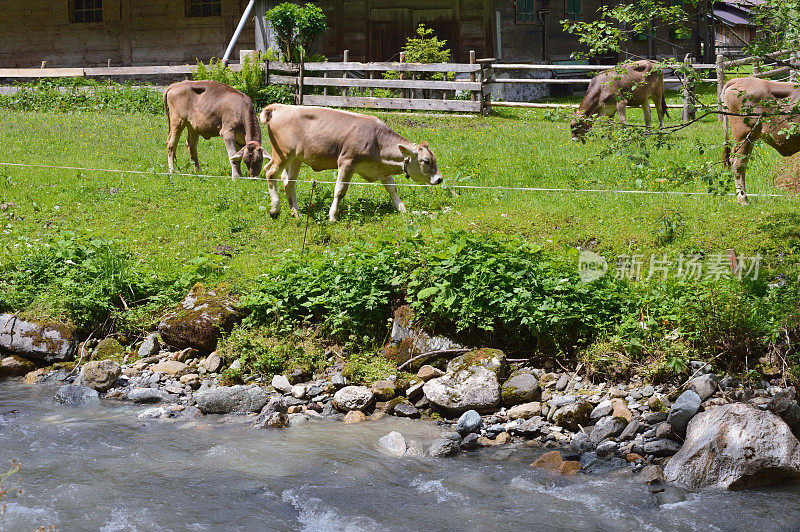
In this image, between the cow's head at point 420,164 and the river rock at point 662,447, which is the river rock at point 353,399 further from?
the cow's head at point 420,164

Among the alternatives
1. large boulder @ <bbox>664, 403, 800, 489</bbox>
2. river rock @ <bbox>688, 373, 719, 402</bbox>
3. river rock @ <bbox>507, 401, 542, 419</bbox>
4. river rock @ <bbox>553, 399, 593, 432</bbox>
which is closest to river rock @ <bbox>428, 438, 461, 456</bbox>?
river rock @ <bbox>507, 401, 542, 419</bbox>

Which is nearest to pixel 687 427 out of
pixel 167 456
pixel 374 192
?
pixel 167 456

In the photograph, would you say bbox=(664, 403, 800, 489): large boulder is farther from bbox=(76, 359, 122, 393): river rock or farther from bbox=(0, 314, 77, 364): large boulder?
bbox=(0, 314, 77, 364): large boulder

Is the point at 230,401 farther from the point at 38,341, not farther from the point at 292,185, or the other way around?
the point at 292,185

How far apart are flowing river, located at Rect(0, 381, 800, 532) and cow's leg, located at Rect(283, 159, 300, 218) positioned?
4837 mm

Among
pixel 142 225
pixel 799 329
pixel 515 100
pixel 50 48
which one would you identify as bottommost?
pixel 799 329

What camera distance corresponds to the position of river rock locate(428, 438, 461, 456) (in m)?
7.61

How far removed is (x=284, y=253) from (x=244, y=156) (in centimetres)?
378

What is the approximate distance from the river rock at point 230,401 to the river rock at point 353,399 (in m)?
0.79

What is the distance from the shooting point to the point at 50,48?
28688 millimetres

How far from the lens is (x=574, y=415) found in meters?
7.96

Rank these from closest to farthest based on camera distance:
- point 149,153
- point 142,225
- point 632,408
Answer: point 632,408 → point 142,225 → point 149,153

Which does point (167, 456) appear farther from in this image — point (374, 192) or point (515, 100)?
point (515, 100)

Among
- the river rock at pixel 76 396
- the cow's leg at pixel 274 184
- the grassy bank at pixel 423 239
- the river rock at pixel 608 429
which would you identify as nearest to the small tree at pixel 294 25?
the grassy bank at pixel 423 239
